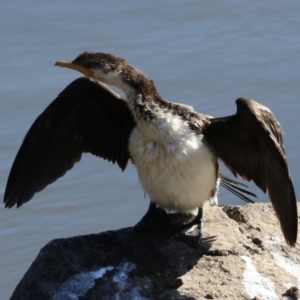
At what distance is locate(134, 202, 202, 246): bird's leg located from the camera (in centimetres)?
626

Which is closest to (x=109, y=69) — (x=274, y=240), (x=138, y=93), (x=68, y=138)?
(x=138, y=93)

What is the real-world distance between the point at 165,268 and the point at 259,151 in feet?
2.94

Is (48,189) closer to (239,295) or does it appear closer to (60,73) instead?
(60,73)

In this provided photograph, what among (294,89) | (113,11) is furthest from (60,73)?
(294,89)

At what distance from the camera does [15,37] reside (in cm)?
969

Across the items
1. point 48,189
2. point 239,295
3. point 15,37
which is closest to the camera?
point 239,295

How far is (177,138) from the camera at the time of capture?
20.1 ft

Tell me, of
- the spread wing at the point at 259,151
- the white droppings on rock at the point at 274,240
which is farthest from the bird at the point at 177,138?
the white droppings on rock at the point at 274,240

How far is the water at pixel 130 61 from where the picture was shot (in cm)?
793

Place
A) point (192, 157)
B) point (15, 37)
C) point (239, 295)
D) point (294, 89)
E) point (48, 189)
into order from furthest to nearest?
1. point (15, 37)
2. point (294, 89)
3. point (48, 189)
4. point (192, 157)
5. point (239, 295)

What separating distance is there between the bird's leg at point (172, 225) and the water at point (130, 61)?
1.28m

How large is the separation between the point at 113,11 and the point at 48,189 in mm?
2505

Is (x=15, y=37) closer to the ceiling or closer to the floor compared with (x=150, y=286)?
closer to the ceiling

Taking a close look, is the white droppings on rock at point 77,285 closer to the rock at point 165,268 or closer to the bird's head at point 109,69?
the rock at point 165,268
